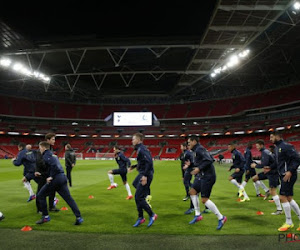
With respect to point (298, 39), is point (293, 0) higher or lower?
lower

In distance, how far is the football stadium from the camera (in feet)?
20.5

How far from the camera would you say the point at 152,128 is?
67.5 m

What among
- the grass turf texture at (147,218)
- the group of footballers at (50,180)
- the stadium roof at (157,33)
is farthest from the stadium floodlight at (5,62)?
the group of footballers at (50,180)

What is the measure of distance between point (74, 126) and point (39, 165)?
6146 cm

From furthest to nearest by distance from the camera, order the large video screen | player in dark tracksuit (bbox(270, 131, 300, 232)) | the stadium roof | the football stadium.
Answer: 1. the large video screen
2. the stadium roof
3. the football stadium
4. player in dark tracksuit (bbox(270, 131, 300, 232))

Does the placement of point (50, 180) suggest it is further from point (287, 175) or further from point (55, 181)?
point (287, 175)

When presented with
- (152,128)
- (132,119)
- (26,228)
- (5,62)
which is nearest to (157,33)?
(5,62)

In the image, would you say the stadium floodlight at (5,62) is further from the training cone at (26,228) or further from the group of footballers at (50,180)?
the training cone at (26,228)

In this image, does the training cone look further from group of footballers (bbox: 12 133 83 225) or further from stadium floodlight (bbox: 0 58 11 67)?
stadium floodlight (bbox: 0 58 11 67)

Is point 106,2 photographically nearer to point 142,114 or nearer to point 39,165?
point 39,165

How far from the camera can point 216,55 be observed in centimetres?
2836

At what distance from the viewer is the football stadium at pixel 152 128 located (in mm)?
6234

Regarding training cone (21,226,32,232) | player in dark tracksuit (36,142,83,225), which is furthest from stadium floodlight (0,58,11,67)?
training cone (21,226,32,232)

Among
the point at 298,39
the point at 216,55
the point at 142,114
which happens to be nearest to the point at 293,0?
the point at 216,55
